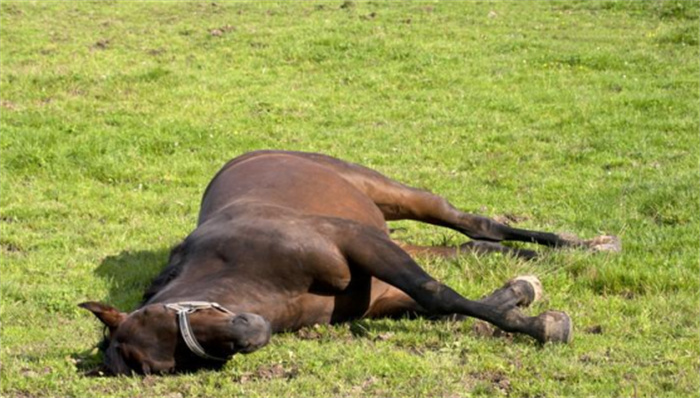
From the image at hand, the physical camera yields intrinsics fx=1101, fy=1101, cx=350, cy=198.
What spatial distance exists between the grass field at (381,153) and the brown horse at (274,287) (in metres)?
0.15

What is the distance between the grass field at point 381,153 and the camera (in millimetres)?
6105

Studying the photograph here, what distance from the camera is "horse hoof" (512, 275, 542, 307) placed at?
7.09 metres

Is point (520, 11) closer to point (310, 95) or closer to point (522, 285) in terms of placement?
point (310, 95)

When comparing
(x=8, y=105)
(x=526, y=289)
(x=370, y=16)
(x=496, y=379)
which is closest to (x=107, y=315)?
(x=496, y=379)

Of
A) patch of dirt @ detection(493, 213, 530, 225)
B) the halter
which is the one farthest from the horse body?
patch of dirt @ detection(493, 213, 530, 225)

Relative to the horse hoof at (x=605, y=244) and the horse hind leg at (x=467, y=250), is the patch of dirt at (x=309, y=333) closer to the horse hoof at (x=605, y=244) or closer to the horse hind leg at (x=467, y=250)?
the horse hind leg at (x=467, y=250)

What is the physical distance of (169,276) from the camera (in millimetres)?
6699

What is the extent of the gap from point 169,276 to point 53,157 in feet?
20.6

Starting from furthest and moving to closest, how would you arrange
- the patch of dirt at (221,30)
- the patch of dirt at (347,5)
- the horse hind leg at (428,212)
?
the patch of dirt at (347,5), the patch of dirt at (221,30), the horse hind leg at (428,212)

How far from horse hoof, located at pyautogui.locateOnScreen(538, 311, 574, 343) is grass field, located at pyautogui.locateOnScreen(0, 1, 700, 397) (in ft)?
0.24

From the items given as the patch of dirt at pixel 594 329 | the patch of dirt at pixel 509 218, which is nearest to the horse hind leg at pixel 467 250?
the patch of dirt at pixel 509 218

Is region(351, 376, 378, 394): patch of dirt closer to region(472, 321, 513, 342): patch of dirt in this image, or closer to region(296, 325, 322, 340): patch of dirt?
region(296, 325, 322, 340): patch of dirt

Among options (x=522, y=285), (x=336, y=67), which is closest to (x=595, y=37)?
(x=336, y=67)

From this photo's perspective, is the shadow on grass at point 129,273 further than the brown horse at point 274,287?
Yes
